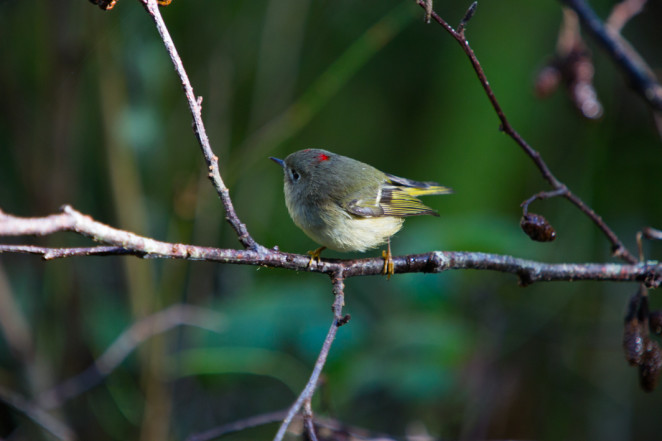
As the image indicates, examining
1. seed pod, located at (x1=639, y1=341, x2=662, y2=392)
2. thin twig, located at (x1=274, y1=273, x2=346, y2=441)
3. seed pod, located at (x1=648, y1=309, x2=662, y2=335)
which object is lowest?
thin twig, located at (x1=274, y1=273, x2=346, y2=441)

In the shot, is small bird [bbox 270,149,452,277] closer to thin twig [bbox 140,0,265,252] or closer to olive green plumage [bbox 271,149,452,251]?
olive green plumage [bbox 271,149,452,251]

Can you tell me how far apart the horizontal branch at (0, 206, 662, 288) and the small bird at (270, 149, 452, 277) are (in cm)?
39

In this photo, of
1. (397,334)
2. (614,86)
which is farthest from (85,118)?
(614,86)

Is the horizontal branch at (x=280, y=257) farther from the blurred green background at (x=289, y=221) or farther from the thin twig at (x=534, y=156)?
the blurred green background at (x=289, y=221)

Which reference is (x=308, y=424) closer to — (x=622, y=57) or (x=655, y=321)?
(x=655, y=321)

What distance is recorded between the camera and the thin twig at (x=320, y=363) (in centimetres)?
84

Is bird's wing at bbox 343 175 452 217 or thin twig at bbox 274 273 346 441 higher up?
bird's wing at bbox 343 175 452 217

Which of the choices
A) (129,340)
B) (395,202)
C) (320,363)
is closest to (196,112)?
(320,363)

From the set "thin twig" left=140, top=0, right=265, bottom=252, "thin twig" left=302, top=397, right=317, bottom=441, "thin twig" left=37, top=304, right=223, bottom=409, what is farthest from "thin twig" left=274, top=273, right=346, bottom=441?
"thin twig" left=37, top=304, right=223, bottom=409

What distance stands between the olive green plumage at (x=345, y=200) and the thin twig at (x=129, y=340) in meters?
0.56

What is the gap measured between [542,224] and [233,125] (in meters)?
2.40

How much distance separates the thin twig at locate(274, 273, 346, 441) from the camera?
84cm

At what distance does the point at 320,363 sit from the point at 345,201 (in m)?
1.14

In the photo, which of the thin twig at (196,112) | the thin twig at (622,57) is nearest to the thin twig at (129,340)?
the thin twig at (196,112)
